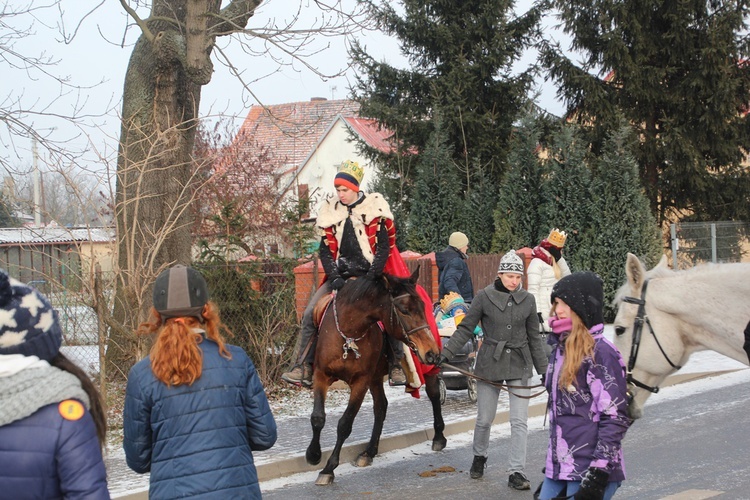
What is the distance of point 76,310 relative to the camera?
9.38 m

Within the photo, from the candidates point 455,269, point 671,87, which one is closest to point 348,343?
point 455,269

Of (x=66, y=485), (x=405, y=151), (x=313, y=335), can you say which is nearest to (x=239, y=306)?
(x=313, y=335)

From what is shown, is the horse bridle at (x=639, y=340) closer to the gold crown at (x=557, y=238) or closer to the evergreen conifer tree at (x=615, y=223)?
the gold crown at (x=557, y=238)

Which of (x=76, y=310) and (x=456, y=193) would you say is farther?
(x=456, y=193)

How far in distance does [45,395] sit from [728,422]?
28.2 ft

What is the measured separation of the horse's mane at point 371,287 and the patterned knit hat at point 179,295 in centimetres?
394

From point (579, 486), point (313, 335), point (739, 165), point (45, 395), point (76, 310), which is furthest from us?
point (739, 165)

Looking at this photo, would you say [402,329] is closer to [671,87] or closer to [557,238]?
[557,238]

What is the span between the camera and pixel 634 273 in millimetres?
5250

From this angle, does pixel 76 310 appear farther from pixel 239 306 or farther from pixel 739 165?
pixel 739 165

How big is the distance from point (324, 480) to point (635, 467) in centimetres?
285

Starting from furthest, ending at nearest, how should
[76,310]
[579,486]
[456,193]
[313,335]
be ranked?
[456,193] < [76,310] < [313,335] < [579,486]

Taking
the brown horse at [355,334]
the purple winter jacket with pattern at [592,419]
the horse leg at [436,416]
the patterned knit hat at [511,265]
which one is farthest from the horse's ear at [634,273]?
the horse leg at [436,416]

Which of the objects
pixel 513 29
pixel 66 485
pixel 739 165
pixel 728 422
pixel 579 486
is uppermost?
pixel 513 29
